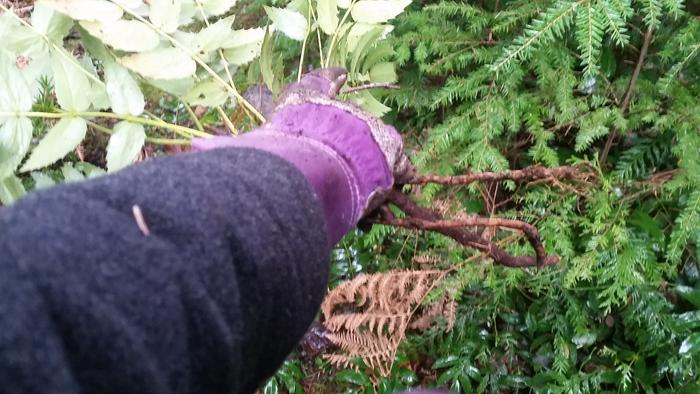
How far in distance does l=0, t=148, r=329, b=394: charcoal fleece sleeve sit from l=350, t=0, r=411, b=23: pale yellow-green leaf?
0.57 m

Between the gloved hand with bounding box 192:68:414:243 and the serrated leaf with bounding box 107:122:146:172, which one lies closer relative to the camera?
the gloved hand with bounding box 192:68:414:243

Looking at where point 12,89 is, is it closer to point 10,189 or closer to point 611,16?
point 10,189

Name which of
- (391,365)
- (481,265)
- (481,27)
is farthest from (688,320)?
(481,27)

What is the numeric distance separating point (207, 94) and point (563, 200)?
84 centimetres

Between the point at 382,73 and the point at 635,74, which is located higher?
the point at 382,73

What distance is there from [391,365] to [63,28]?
1077 millimetres

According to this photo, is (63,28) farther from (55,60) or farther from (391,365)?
(391,365)

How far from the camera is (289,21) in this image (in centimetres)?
106

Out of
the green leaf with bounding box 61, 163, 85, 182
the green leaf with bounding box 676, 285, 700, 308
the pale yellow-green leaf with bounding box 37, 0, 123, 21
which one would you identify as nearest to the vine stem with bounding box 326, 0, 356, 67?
the pale yellow-green leaf with bounding box 37, 0, 123, 21

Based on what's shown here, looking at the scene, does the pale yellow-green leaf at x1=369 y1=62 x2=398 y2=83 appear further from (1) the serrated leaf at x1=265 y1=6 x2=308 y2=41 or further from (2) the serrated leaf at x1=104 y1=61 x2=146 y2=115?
(2) the serrated leaf at x1=104 y1=61 x2=146 y2=115

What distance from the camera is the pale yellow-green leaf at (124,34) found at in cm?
86

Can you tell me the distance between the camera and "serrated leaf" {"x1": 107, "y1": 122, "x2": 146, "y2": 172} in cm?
88

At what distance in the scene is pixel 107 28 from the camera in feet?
2.84

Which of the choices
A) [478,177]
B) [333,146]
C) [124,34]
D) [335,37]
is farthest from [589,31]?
[124,34]
